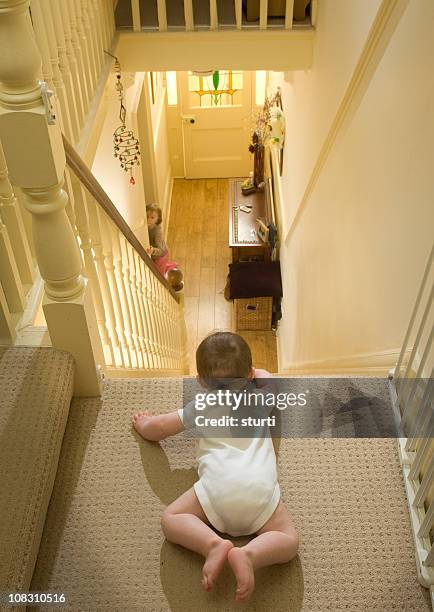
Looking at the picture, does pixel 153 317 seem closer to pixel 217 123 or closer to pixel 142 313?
pixel 142 313

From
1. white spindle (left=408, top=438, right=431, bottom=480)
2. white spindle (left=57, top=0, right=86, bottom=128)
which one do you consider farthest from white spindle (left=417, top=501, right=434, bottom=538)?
white spindle (left=57, top=0, right=86, bottom=128)

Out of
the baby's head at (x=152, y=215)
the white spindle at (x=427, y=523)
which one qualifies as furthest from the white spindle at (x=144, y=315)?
the baby's head at (x=152, y=215)

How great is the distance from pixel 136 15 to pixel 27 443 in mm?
3049

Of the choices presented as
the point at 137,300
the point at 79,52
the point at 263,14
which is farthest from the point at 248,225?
the point at 137,300

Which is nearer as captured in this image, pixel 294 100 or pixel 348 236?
pixel 348 236

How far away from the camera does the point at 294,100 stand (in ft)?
14.8

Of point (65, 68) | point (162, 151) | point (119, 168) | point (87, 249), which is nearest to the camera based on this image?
point (87, 249)

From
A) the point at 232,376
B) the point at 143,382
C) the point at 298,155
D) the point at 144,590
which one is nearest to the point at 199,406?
the point at 232,376

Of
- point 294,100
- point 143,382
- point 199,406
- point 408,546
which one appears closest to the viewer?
point 408,546

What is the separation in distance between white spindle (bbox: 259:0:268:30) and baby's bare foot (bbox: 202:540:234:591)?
335 cm

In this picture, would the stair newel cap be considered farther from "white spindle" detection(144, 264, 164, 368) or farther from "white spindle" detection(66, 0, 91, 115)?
"white spindle" detection(66, 0, 91, 115)

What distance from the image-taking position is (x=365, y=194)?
2363 mm

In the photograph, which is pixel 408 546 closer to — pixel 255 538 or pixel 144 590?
pixel 255 538

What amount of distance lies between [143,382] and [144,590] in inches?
27.0
